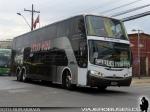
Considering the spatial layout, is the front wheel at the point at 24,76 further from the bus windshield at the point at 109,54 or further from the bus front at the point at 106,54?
the bus windshield at the point at 109,54

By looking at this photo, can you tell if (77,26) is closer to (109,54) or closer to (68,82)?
(109,54)

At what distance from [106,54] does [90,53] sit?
0.84 m

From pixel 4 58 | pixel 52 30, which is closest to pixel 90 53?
pixel 52 30

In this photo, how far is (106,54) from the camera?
2039 centimetres

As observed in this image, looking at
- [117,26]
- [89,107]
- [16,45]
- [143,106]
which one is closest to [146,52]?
[16,45]

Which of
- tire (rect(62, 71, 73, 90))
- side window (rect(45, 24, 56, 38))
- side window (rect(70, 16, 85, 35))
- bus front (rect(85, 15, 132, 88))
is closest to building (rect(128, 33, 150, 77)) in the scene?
side window (rect(45, 24, 56, 38))

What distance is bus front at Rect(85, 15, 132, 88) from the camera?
2006cm

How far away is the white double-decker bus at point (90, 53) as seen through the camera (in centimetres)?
2014

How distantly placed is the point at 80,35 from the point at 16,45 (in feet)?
48.1

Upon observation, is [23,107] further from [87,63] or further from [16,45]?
[16,45]

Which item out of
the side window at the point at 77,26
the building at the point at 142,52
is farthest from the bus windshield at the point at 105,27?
the building at the point at 142,52

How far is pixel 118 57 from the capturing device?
20.8 m

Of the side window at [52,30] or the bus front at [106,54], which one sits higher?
the side window at [52,30]

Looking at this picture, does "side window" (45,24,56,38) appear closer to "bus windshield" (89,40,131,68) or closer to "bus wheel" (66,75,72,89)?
"bus wheel" (66,75,72,89)
